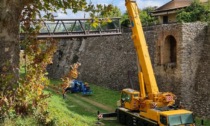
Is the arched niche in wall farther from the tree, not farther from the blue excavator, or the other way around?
the tree

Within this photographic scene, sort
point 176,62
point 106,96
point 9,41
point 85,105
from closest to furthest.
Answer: point 9,41
point 176,62
point 85,105
point 106,96

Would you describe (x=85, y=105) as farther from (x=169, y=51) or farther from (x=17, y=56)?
(x=17, y=56)

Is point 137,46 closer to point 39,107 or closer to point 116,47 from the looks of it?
point 39,107

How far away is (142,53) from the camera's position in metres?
18.3

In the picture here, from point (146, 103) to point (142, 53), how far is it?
2.65m

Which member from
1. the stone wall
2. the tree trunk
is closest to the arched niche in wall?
the stone wall

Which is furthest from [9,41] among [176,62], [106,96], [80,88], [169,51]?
[80,88]

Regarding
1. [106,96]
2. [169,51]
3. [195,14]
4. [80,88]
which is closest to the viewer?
[169,51]

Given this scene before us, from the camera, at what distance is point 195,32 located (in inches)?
907

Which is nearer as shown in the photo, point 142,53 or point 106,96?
point 142,53

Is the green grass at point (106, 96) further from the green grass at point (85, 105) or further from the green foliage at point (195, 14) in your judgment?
the green foliage at point (195, 14)

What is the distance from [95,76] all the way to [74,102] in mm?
9251

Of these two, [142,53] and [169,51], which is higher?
[142,53]

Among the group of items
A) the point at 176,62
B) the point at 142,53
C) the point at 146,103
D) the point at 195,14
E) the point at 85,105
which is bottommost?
the point at 85,105
